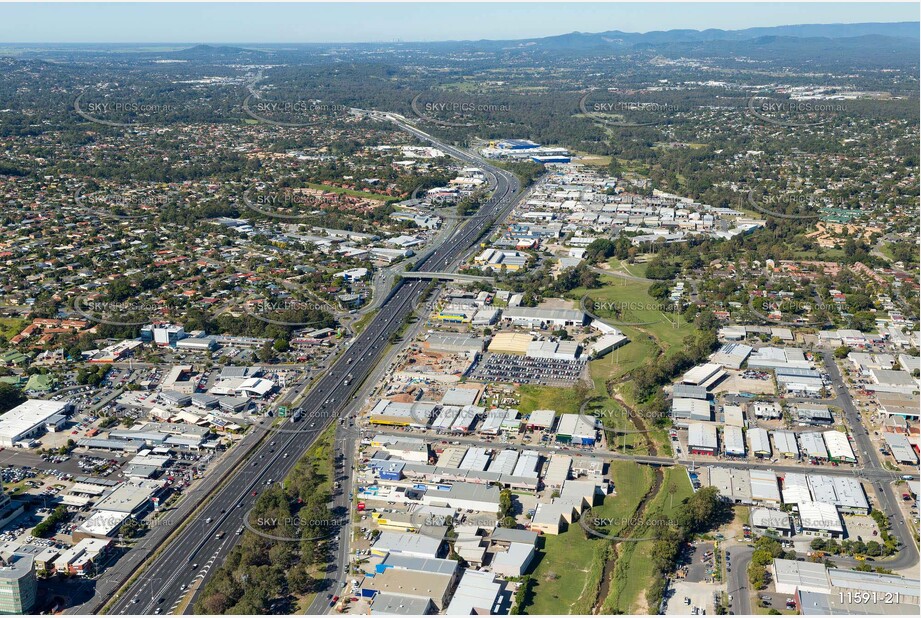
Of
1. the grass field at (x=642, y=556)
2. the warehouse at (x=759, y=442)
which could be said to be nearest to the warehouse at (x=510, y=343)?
the warehouse at (x=759, y=442)

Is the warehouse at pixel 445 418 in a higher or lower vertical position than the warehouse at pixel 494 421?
lower

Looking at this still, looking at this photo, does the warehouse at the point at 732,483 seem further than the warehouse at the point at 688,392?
No

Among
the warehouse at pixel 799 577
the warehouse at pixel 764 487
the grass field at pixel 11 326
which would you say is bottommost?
the grass field at pixel 11 326

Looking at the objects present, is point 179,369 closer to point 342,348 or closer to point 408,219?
point 342,348

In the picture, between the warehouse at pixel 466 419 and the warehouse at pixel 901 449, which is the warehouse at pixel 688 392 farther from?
the warehouse at pixel 466 419

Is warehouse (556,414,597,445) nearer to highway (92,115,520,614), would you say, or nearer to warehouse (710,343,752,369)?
highway (92,115,520,614)
